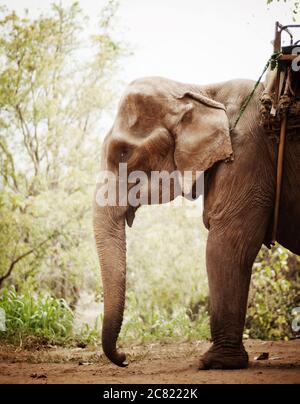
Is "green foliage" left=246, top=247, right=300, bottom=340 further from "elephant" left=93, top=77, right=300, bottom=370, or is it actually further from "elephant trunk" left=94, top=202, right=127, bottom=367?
"elephant trunk" left=94, top=202, right=127, bottom=367

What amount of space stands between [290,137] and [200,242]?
18.7ft

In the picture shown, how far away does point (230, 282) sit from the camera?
13.2 feet

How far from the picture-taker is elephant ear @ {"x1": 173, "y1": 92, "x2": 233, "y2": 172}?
417cm

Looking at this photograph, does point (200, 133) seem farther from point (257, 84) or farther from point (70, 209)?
point (70, 209)

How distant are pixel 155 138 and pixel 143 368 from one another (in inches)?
69.9

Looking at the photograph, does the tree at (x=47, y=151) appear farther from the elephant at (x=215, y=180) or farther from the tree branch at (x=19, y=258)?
the elephant at (x=215, y=180)

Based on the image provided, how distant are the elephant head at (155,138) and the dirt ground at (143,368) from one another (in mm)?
821

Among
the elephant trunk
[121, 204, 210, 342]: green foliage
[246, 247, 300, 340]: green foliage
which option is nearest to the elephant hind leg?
the elephant trunk

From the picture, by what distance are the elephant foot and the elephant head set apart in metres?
0.90

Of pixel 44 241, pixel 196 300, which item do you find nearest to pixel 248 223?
pixel 44 241

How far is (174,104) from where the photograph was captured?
436 centimetres
